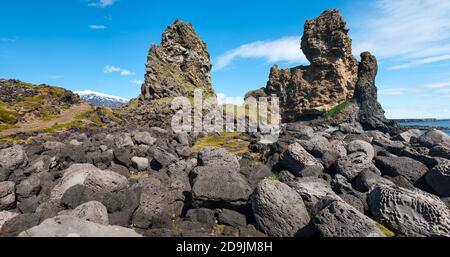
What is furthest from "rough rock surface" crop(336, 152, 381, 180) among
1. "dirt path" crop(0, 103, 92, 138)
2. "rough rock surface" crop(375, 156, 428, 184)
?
"dirt path" crop(0, 103, 92, 138)

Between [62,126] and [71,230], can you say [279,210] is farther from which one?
[62,126]

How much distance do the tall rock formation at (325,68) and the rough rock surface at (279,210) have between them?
85.3 metres

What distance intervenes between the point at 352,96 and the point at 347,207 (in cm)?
9016

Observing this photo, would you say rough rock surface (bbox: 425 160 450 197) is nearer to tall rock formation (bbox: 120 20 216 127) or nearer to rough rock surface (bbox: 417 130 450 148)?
rough rock surface (bbox: 417 130 450 148)

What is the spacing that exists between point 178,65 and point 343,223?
85.2 metres

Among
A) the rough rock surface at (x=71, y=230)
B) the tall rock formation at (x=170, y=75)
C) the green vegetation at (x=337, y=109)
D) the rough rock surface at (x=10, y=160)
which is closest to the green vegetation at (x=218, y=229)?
the rough rock surface at (x=71, y=230)

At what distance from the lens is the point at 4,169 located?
20391 mm

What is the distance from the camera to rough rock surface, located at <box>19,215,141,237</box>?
27.6ft

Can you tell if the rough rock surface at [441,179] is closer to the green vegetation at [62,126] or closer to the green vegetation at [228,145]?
the green vegetation at [228,145]

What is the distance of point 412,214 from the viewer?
10.2 metres

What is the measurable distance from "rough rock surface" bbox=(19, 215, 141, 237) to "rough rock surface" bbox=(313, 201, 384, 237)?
6.42 m

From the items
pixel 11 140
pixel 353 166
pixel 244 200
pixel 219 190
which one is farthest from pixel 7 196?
pixel 11 140
